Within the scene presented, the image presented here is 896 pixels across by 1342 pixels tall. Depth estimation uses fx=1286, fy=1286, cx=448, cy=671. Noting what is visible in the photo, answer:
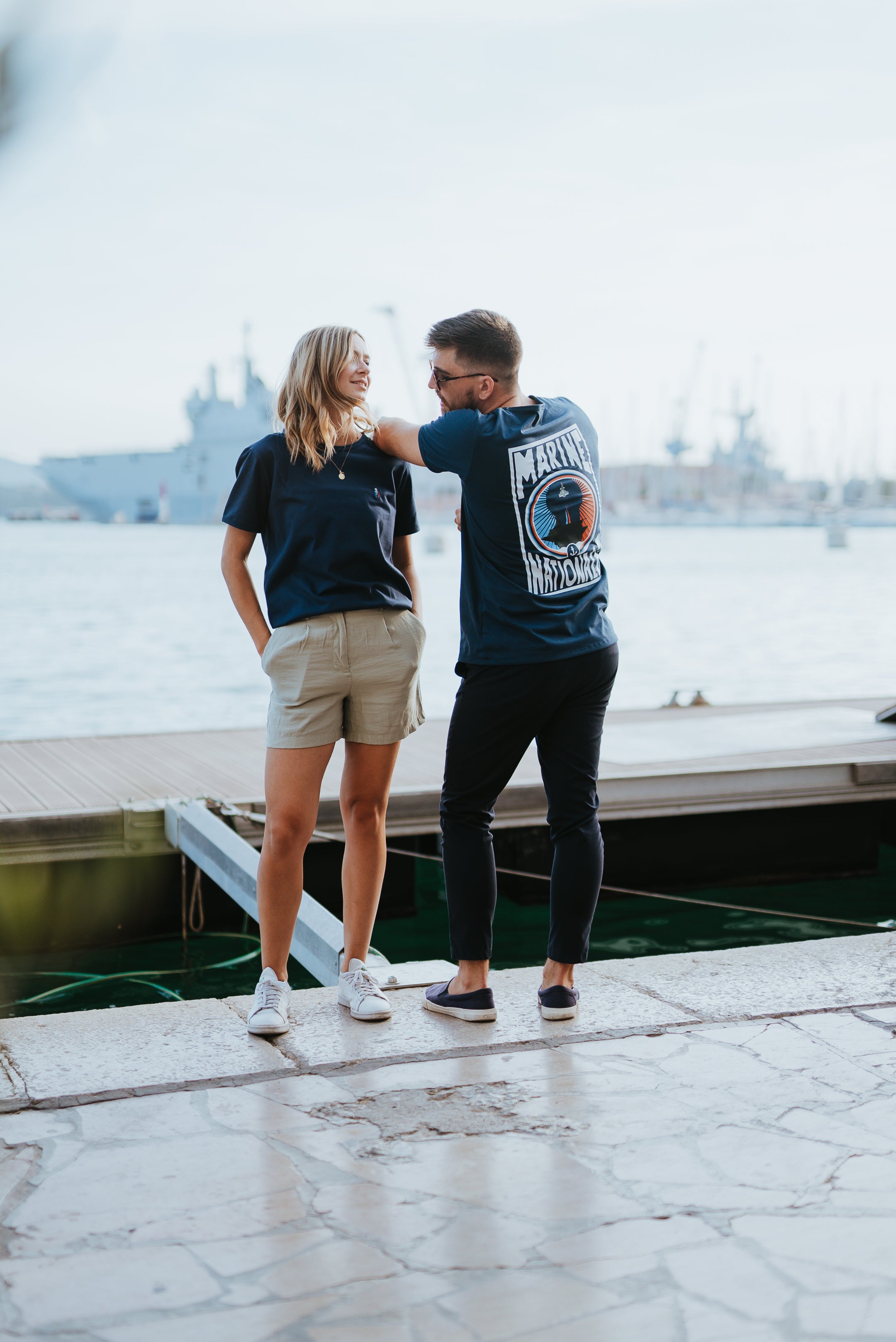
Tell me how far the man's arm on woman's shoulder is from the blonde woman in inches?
1.2

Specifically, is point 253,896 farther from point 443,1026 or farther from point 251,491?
point 251,491

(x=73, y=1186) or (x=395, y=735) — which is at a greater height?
(x=395, y=735)

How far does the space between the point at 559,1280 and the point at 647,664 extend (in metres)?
25.3

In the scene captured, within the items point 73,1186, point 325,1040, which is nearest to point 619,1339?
Result: point 73,1186

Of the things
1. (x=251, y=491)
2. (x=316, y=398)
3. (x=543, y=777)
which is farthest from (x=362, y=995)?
(x=316, y=398)

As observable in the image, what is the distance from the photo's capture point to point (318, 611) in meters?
2.84

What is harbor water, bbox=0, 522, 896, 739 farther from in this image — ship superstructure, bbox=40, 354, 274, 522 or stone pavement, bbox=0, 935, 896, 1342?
ship superstructure, bbox=40, 354, 274, 522

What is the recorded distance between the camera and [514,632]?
2.82m

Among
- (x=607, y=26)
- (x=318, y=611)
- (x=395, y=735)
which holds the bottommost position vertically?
(x=395, y=735)

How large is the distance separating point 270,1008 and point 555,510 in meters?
1.27

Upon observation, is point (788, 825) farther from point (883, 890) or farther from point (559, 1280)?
point (559, 1280)

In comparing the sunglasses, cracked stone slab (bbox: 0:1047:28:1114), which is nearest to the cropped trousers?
the sunglasses

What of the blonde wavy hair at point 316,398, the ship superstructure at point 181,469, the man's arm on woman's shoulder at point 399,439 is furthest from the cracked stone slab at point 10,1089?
the ship superstructure at point 181,469

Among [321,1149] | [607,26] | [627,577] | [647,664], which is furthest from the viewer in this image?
[627,577]
